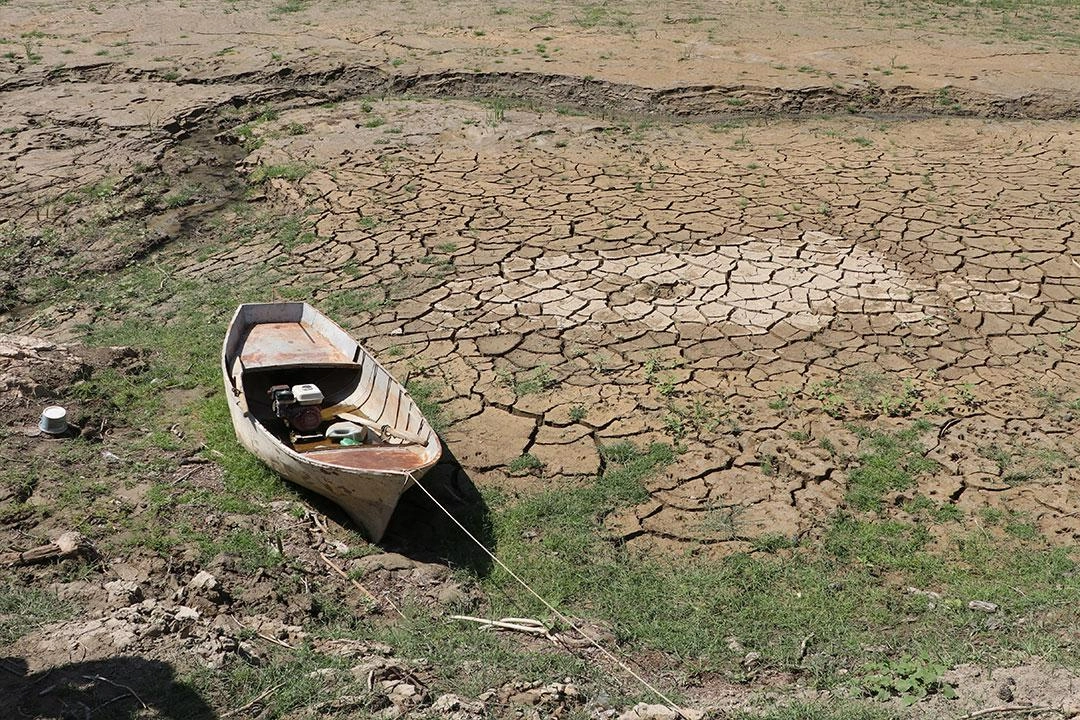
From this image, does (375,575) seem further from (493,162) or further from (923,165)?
(923,165)

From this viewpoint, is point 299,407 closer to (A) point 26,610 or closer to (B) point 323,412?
(B) point 323,412

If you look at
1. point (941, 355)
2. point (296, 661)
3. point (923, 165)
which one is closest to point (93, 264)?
point (296, 661)

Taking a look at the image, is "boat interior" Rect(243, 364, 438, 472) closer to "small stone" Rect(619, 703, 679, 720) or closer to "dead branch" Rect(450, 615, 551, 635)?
"dead branch" Rect(450, 615, 551, 635)

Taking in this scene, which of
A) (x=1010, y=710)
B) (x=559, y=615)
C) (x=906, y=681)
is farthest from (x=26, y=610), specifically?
(x=1010, y=710)

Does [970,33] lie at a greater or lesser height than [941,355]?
greater

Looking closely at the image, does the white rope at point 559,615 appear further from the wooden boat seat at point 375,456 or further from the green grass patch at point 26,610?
the green grass patch at point 26,610

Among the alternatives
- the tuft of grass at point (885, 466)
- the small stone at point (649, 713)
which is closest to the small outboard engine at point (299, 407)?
the small stone at point (649, 713)
